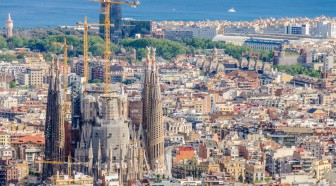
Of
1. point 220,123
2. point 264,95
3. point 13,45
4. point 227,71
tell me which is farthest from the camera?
point 13,45

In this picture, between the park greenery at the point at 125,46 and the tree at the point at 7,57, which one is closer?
the tree at the point at 7,57

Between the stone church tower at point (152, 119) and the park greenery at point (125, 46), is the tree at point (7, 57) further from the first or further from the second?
the stone church tower at point (152, 119)

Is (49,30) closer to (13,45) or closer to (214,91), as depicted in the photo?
(13,45)

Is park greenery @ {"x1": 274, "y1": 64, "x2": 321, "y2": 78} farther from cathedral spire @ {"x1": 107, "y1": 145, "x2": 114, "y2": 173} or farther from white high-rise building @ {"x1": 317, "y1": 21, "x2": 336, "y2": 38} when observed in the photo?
cathedral spire @ {"x1": 107, "y1": 145, "x2": 114, "y2": 173}

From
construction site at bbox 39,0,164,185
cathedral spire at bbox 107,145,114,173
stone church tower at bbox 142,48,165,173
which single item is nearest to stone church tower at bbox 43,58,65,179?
construction site at bbox 39,0,164,185

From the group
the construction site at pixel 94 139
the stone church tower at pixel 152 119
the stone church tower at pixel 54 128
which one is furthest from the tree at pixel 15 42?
the stone church tower at pixel 54 128

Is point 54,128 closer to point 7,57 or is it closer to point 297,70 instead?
point 297,70

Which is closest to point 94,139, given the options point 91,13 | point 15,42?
point 15,42

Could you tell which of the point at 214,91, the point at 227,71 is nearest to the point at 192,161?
the point at 214,91
